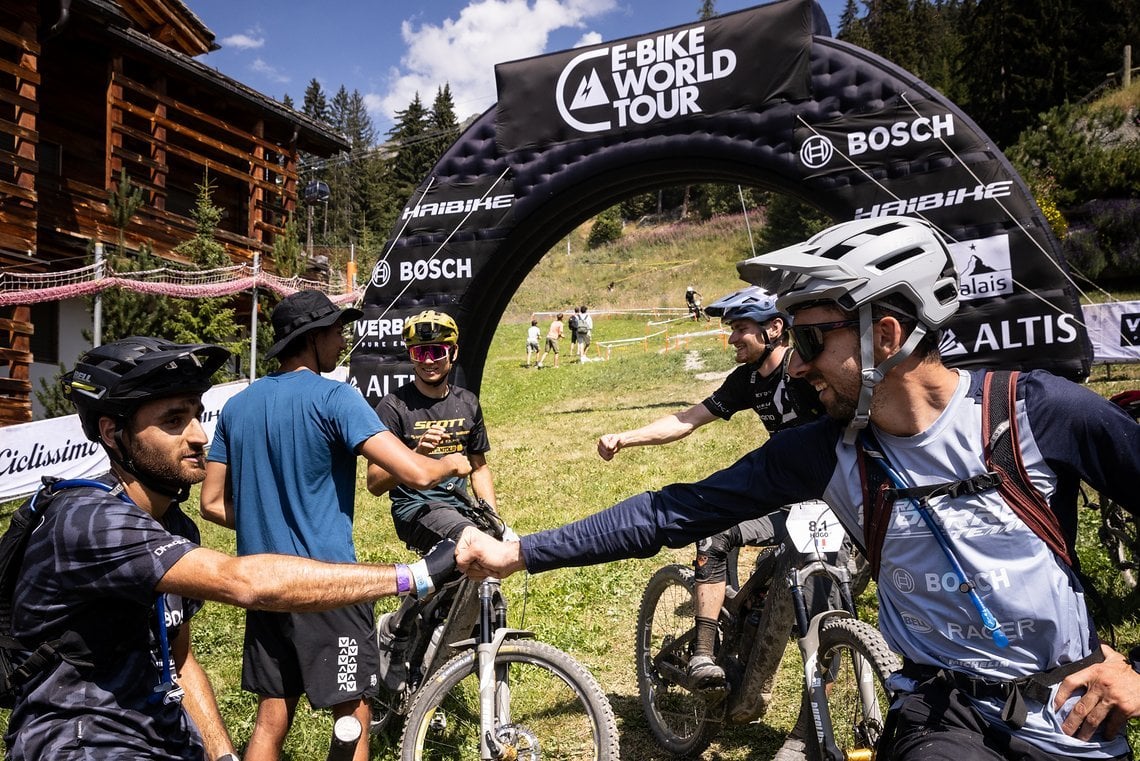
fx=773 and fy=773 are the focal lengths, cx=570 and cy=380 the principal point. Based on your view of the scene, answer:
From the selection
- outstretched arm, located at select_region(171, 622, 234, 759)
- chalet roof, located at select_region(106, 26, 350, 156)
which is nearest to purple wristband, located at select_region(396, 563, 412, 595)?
outstretched arm, located at select_region(171, 622, 234, 759)

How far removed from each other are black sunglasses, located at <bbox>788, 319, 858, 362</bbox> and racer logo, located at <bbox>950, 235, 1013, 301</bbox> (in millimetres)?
4604

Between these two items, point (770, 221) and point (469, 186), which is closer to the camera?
point (469, 186)

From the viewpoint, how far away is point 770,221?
5438 cm

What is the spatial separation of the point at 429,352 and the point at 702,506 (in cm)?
298

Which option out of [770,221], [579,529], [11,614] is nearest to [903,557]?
[579,529]

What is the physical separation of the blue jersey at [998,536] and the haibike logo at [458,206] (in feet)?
21.3

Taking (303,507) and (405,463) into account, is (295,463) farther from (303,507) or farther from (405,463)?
(405,463)

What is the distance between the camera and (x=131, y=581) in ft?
7.44

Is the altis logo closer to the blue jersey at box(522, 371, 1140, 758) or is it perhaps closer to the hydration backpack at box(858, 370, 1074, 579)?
the blue jersey at box(522, 371, 1140, 758)

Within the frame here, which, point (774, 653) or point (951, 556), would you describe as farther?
point (774, 653)

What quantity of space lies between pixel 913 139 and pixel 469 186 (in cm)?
449

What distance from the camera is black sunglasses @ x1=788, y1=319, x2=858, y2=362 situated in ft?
Result: 7.52

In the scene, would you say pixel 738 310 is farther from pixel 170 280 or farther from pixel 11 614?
pixel 170 280

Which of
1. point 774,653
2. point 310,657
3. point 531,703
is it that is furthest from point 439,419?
point 774,653
